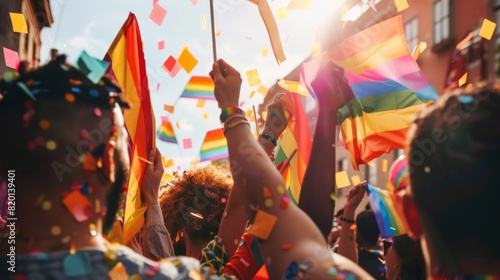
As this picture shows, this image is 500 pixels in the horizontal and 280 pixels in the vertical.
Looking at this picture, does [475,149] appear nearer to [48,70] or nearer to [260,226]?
[260,226]

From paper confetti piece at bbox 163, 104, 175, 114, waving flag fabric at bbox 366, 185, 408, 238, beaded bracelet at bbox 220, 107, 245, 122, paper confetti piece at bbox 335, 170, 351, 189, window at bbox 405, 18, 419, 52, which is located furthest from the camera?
window at bbox 405, 18, 419, 52

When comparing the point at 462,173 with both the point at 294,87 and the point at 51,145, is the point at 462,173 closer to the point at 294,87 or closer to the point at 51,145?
the point at 51,145

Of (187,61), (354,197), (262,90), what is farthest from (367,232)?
(187,61)

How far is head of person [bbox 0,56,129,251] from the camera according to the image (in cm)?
142

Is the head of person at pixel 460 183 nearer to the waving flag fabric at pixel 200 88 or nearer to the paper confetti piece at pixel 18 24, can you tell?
the paper confetti piece at pixel 18 24

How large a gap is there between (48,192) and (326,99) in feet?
3.05

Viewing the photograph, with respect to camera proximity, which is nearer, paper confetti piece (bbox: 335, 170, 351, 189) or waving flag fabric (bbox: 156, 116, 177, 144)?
paper confetti piece (bbox: 335, 170, 351, 189)

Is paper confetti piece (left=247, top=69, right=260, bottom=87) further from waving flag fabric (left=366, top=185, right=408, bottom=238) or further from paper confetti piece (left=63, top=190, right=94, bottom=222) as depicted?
paper confetti piece (left=63, top=190, right=94, bottom=222)

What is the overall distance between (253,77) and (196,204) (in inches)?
29.8

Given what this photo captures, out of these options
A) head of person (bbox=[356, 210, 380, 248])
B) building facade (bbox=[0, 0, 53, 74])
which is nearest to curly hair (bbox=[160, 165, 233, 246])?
head of person (bbox=[356, 210, 380, 248])

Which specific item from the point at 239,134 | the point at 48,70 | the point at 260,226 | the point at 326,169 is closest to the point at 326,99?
the point at 326,169

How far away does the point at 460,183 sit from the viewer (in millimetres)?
1317

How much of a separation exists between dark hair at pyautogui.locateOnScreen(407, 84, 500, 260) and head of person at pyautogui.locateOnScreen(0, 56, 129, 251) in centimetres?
75

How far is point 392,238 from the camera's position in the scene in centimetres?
304
